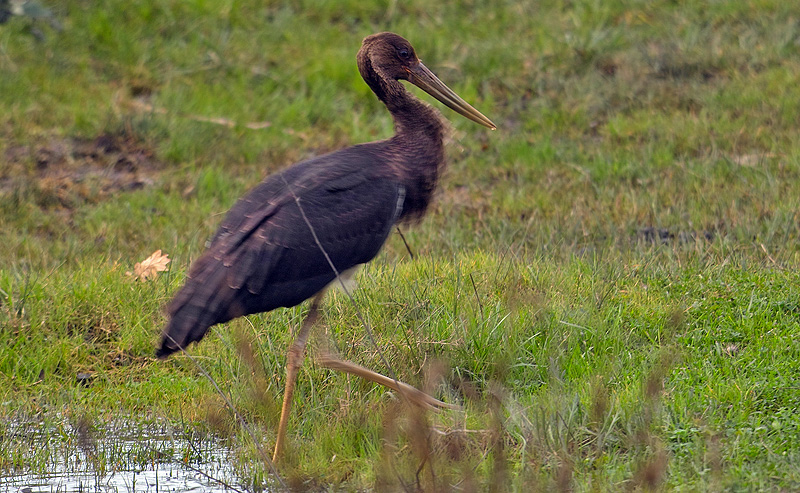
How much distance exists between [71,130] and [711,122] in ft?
16.8

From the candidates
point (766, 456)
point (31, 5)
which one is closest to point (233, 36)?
point (31, 5)

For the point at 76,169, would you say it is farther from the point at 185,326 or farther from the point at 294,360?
the point at 185,326

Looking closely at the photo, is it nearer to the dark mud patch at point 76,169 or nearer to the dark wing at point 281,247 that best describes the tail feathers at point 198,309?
the dark wing at point 281,247

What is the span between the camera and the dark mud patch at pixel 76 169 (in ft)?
25.3

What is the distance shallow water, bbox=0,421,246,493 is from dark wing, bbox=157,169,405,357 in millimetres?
526

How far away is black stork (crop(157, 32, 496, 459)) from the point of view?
402 cm

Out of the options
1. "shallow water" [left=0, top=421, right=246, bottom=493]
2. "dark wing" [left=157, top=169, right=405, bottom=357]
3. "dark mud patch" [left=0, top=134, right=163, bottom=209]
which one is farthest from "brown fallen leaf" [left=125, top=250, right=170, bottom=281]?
"dark mud patch" [left=0, top=134, right=163, bottom=209]

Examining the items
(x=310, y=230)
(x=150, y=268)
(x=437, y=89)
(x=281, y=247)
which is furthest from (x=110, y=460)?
(x=437, y=89)

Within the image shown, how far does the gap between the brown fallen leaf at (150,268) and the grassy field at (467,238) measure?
63 millimetres

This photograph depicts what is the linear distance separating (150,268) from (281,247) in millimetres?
1706

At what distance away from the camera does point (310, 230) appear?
4.18 metres

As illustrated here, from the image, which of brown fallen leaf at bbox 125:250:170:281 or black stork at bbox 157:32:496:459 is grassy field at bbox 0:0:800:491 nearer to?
brown fallen leaf at bbox 125:250:170:281

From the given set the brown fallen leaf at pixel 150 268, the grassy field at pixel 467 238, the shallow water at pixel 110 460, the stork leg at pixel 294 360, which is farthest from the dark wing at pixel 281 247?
the brown fallen leaf at pixel 150 268

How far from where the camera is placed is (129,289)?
5477 mm
